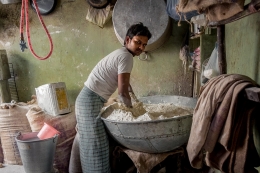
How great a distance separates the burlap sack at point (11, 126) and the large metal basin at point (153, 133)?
1.42 m

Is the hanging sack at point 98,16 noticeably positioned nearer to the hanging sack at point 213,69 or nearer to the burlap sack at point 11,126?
the burlap sack at point 11,126

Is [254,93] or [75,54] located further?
[75,54]

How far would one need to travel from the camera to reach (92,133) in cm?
206

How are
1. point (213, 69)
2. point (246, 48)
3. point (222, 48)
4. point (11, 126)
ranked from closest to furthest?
point (246, 48), point (222, 48), point (213, 69), point (11, 126)

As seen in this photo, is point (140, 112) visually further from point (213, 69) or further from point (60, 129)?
point (60, 129)

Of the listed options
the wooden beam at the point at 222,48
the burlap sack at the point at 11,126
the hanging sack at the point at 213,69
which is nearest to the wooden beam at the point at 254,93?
the wooden beam at the point at 222,48

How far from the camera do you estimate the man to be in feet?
6.61

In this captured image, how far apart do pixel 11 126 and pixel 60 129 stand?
677 millimetres

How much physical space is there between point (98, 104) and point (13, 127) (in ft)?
4.70

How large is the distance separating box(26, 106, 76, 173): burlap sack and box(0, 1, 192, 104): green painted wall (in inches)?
37.2

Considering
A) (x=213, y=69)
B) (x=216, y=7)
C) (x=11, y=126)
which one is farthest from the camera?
(x=11, y=126)

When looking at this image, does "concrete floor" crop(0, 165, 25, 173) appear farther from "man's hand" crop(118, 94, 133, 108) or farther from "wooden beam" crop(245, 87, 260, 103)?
"wooden beam" crop(245, 87, 260, 103)

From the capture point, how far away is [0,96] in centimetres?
343

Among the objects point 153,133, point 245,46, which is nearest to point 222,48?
point 245,46
